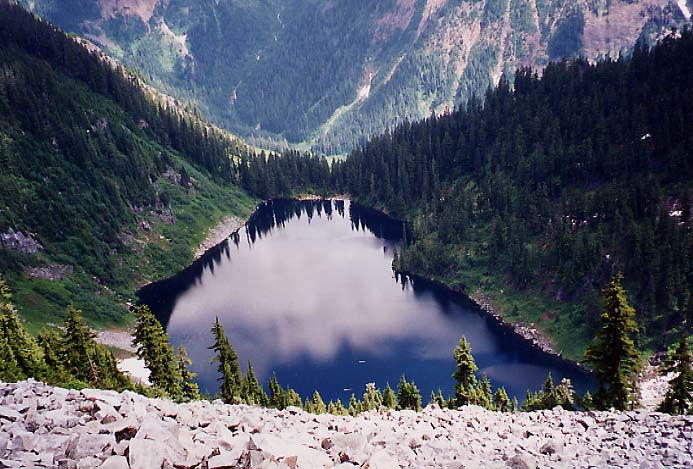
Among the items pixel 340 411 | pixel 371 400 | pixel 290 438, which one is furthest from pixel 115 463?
pixel 371 400

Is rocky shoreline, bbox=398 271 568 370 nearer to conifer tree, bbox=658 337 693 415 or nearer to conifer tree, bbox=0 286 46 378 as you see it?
conifer tree, bbox=658 337 693 415

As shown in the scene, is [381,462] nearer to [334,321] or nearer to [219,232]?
[334,321]

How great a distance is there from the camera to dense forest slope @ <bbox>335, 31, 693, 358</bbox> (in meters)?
93.2

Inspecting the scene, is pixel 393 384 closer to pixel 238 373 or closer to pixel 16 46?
pixel 238 373

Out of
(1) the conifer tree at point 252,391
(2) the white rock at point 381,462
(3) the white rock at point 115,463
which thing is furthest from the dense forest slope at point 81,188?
(2) the white rock at point 381,462

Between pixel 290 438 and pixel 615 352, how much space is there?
32746mm

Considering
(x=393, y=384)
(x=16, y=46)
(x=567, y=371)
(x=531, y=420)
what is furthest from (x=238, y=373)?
(x=16, y=46)

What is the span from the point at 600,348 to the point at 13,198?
122 m

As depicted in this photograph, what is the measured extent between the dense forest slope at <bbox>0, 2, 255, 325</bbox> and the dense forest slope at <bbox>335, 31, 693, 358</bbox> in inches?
2868

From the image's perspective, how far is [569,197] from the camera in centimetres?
12481

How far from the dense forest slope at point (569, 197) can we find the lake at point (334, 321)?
9.92 meters

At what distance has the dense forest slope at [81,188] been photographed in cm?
10819

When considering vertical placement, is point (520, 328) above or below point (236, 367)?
below

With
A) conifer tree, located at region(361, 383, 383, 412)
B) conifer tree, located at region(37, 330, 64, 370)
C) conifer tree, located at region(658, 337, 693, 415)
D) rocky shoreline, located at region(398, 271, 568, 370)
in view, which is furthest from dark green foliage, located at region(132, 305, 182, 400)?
rocky shoreline, located at region(398, 271, 568, 370)
